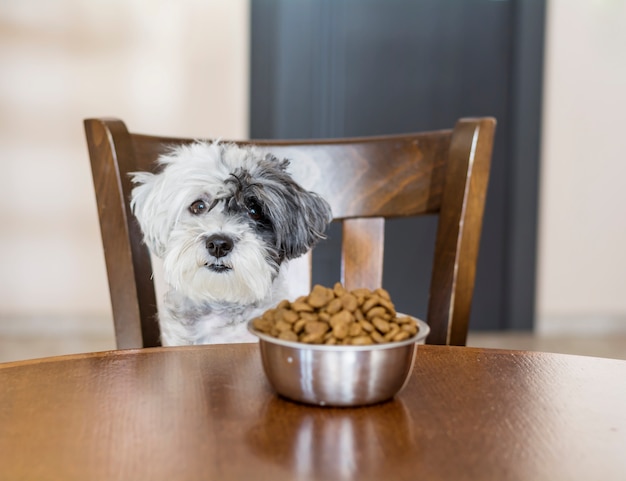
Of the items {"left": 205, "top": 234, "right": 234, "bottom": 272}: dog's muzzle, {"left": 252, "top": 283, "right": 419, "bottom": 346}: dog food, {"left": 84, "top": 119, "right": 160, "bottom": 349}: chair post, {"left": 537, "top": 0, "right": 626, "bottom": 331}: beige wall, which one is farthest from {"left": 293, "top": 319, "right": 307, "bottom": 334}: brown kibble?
{"left": 537, "top": 0, "right": 626, "bottom": 331}: beige wall

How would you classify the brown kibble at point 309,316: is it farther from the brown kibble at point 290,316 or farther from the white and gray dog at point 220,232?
the white and gray dog at point 220,232

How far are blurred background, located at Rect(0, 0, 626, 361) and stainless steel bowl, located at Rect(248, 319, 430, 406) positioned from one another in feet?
9.77

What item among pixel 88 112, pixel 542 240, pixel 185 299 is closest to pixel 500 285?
pixel 542 240

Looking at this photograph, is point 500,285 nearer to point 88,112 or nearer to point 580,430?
point 88,112

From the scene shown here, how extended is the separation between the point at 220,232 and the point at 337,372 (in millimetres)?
653

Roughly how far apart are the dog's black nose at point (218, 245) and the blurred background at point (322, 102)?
2386 millimetres

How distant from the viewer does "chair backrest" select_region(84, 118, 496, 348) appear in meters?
1.09

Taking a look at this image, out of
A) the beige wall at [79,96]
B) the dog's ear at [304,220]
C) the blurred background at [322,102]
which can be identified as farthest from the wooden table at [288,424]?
the beige wall at [79,96]

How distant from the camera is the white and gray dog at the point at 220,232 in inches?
45.6

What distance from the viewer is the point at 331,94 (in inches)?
145

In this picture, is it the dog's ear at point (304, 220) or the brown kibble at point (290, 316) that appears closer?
the brown kibble at point (290, 316)

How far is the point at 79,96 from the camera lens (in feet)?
11.8

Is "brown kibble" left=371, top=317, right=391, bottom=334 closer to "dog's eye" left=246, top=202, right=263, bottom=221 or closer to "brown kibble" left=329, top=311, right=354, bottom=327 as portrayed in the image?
"brown kibble" left=329, top=311, right=354, bottom=327

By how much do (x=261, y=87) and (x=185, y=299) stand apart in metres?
2.58
